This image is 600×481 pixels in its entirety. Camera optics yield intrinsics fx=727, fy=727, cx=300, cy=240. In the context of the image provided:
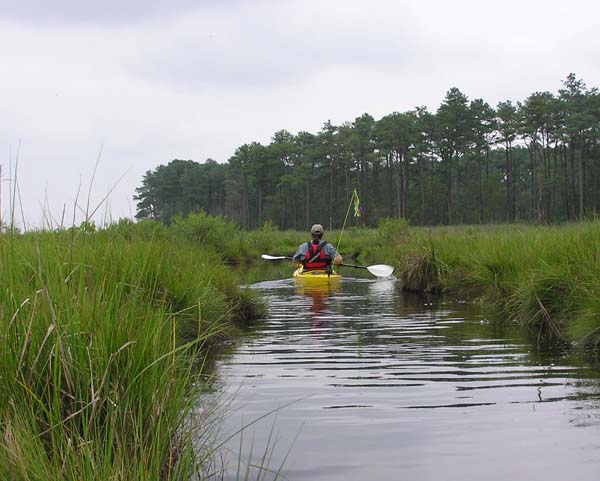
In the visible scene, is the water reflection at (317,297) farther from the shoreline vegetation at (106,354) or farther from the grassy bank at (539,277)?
the shoreline vegetation at (106,354)

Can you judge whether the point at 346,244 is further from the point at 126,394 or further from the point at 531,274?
the point at 126,394

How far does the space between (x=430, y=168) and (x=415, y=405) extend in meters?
87.9

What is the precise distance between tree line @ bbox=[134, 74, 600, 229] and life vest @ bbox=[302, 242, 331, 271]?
4625 cm

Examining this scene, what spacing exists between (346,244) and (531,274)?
2736 centimetres

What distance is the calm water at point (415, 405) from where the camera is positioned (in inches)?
152

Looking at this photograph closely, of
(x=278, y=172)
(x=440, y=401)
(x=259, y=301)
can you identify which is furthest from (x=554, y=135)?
(x=440, y=401)

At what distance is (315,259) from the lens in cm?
Result: 1697

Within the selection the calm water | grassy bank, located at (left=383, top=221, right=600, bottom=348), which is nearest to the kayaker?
grassy bank, located at (left=383, top=221, right=600, bottom=348)

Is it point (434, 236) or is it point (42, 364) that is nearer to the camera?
point (42, 364)

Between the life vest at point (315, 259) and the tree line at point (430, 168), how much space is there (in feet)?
152

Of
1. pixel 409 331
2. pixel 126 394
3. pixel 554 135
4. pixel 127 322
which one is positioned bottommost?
pixel 409 331

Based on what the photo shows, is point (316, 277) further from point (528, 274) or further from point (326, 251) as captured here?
point (528, 274)

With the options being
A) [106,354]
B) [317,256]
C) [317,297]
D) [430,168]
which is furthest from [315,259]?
[430,168]

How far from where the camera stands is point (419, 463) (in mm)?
3865
